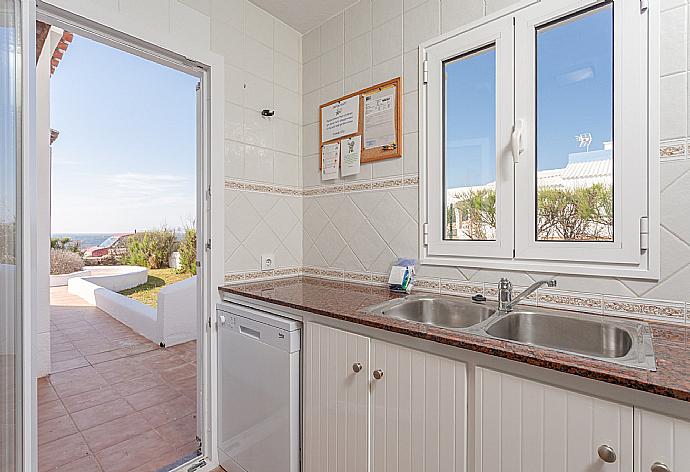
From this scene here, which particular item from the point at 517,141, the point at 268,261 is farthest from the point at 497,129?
the point at 268,261

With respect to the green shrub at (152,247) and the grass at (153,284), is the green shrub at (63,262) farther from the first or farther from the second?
the grass at (153,284)

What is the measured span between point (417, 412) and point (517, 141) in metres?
1.14

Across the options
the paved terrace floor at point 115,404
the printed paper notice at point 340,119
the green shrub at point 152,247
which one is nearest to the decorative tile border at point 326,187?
the printed paper notice at point 340,119

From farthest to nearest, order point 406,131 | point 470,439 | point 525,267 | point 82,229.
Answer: point 82,229, point 406,131, point 525,267, point 470,439

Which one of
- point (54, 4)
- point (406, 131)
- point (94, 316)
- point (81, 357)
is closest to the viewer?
point (54, 4)

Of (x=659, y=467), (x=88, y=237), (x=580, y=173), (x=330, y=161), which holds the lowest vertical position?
(x=659, y=467)

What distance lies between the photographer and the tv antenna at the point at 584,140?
1325mm

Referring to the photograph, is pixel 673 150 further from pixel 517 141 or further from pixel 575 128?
pixel 517 141

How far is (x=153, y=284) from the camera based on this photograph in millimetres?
7020

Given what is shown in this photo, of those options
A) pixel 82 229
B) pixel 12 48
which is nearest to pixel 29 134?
pixel 12 48

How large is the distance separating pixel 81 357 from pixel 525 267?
3990mm

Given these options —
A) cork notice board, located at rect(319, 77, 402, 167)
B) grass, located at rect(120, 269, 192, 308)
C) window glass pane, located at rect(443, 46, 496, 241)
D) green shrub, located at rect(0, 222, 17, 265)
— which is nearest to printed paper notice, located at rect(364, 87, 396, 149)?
cork notice board, located at rect(319, 77, 402, 167)

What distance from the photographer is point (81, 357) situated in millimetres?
3328

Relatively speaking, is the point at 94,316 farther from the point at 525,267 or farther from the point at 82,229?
the point at 525,267
